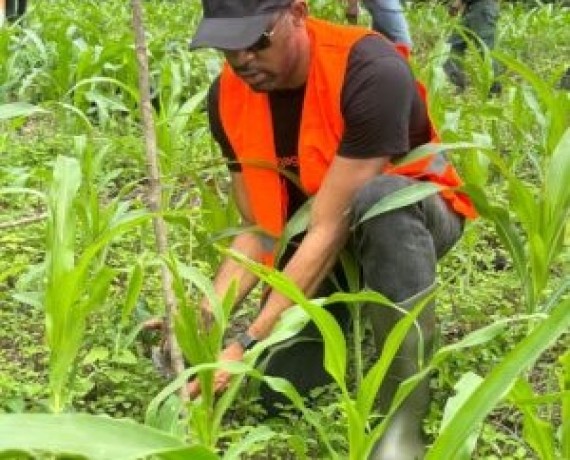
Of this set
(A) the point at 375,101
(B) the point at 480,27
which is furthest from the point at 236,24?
(B) the point at 480,27

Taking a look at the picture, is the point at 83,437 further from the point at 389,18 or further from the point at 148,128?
the point at 389,18

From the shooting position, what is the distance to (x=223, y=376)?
1906 mm

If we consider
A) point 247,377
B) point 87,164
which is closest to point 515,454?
point 247,377

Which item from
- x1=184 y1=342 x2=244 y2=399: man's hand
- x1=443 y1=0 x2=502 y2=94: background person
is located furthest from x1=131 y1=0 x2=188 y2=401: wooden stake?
x1=443 y1=0 x2=502 y2=94: background person

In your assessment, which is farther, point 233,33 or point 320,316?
point 233,33

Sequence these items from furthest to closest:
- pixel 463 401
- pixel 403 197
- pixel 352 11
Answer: pixel 352 11
pixel 403 197
pixel 463 401

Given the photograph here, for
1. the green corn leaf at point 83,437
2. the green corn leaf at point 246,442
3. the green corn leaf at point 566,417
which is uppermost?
the green corn leaf at point 83,437

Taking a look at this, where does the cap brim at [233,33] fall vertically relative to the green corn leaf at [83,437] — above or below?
above

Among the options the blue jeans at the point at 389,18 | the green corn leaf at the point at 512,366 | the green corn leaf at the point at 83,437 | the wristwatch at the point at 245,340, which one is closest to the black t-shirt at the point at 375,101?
the wristwatch at the point at 245,340

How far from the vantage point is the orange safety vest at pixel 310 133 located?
6.73 ft

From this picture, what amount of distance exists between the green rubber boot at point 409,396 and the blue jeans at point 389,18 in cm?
328

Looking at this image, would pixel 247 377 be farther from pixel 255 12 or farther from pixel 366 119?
pixel 255 12

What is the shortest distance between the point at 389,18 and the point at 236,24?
3372 millimetres

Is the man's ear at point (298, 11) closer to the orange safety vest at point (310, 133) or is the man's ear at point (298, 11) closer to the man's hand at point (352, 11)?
the orange safety vest at point (310, 133)
